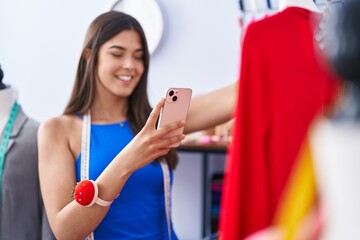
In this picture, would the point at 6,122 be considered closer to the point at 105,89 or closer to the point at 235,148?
the point at 105,89

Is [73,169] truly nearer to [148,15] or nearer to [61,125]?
[61,125]

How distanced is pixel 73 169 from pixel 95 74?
1.08ft

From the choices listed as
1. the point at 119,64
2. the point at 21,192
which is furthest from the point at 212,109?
the point at 21,192

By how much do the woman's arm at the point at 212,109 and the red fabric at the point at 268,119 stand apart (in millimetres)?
612

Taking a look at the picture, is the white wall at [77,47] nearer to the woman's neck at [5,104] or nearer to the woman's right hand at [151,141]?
the woman's neck at [5,104]

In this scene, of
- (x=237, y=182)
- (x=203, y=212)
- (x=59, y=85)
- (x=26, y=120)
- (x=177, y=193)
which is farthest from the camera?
(x=59, y=85)

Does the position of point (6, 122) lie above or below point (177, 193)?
above

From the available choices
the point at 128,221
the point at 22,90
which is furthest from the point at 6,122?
the point at 22,90

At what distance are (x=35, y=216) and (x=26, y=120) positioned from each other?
317 millimetres

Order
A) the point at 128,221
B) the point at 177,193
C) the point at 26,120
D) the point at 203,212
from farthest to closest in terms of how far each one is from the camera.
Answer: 1. the point at 177,193
2. the point at 203,212
3. the point at 26,120
4. the point at 128,221

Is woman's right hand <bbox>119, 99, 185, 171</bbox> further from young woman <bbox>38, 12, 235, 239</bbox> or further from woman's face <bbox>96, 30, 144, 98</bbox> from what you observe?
woman's face <bbox>96, 30, 144, 98</bbox>

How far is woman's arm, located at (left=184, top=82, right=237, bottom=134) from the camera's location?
1.49m

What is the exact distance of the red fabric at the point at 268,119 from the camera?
30.9 inches

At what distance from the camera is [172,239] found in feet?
5.51
